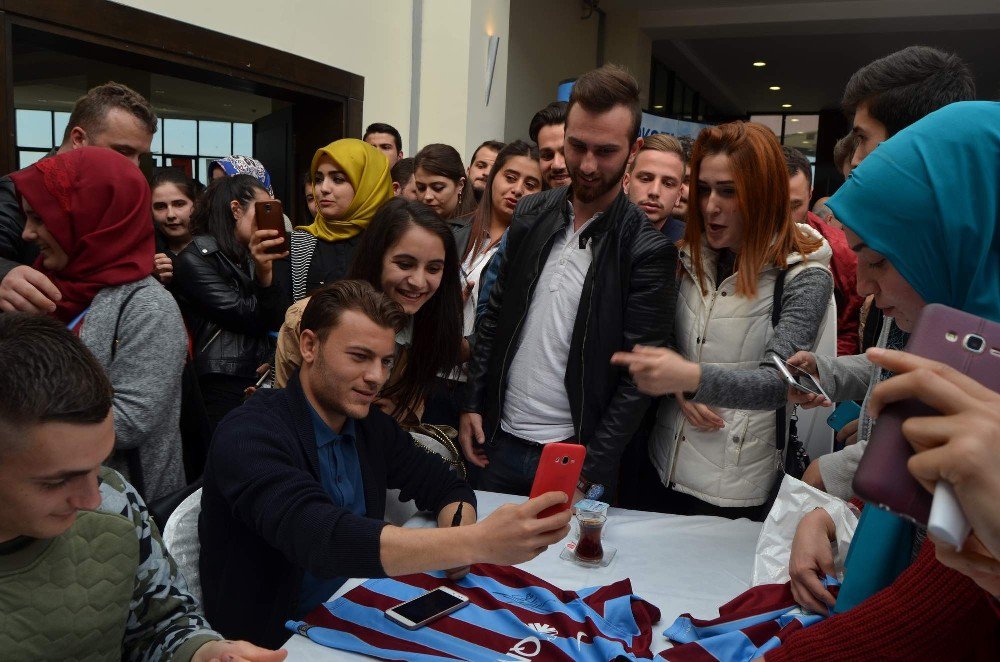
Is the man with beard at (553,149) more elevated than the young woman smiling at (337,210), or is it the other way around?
the man with beard at (553,149)

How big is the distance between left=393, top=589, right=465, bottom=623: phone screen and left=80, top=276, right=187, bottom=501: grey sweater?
0.96m

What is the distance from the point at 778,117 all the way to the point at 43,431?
17.7 metres

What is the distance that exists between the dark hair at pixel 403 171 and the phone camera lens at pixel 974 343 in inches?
155

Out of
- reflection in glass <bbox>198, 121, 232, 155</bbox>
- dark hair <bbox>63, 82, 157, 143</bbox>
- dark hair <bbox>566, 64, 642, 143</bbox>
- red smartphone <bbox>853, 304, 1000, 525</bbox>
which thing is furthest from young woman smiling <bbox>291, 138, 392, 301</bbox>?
reflection in glass <bbox>198, 121, 232, 155</bbox>

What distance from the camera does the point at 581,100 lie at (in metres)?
2.28

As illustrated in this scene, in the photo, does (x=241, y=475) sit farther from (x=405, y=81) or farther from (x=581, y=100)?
(x=405, y=81)

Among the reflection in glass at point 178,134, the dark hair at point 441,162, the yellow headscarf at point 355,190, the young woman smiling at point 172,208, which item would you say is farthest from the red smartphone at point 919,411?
the reflection in glass at point 178,134

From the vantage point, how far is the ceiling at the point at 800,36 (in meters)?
8.66

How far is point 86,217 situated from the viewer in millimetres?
2039

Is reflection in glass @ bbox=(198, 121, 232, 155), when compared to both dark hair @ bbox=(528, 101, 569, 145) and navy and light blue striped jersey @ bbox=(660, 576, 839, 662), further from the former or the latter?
navy and light blue striped jersey @ bbox=(660, 576, 839, 662)

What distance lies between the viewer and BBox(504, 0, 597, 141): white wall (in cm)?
775

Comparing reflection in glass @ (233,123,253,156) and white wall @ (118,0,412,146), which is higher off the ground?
reflection in glass @ (233,123,253,156)

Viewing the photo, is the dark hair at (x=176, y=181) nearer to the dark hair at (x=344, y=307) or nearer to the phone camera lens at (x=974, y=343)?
the dark hair at (x=344, y=307)

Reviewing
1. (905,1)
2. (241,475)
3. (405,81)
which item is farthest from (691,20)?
(241,475)
